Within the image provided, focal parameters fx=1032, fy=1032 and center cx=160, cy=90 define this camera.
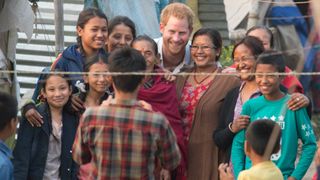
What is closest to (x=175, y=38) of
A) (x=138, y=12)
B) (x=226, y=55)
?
(x=138, y=12)

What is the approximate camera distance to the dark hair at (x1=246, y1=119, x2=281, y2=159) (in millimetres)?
5656

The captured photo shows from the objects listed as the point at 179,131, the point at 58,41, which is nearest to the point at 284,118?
the point at 179,131

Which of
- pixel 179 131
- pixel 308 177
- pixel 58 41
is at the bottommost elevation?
pixel 308 177

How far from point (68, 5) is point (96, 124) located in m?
5.16

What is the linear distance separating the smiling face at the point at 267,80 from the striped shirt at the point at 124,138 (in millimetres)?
850

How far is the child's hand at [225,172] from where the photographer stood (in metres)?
6.15

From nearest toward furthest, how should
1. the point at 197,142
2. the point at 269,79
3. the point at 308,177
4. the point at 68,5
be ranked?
1. the point at 269,79
2. the point at 197,142
3. the point at 308,177
4. the point at 68,5

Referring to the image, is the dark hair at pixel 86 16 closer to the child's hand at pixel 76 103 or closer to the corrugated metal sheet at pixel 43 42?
the child's hand at pixel 76 103

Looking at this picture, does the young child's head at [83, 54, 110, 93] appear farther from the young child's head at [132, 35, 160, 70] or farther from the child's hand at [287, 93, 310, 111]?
the child's hand at [287, 93, 310, 111]

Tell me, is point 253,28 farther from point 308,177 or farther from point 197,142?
point 308,177

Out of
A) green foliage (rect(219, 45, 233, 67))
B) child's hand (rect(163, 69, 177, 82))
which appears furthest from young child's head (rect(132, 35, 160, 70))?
green foliage (rect(219, 45, 233, 67))

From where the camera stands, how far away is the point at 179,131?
21.0 ft

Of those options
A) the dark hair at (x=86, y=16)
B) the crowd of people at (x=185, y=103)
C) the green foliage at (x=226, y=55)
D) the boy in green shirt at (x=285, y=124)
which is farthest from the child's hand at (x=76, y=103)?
the green foliage at (x=226, y=55)

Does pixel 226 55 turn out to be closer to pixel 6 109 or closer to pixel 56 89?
pixel 56 89
